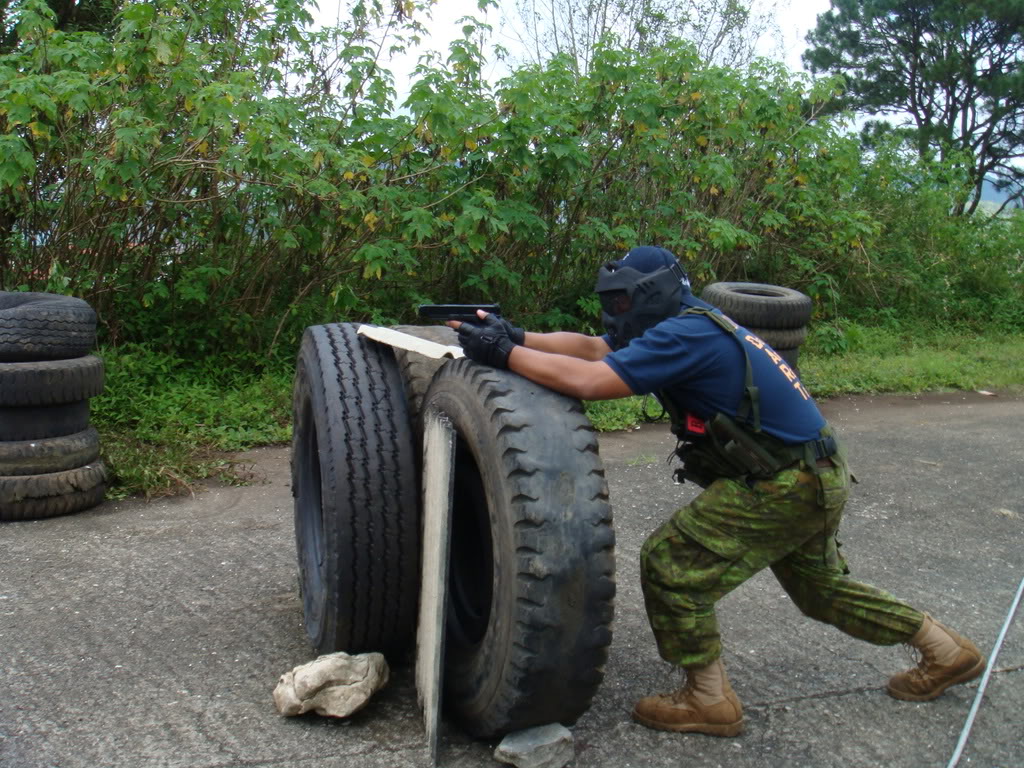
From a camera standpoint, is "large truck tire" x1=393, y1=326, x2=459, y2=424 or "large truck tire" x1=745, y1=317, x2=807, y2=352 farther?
"large truck tire" x1=745, y1=317, x2=807, y2=352

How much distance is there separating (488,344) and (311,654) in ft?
4.59

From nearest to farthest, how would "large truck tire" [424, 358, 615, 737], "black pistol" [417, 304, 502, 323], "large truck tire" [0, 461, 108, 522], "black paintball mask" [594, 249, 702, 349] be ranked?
1. "large truck tire" [424, 358, 615, 737]
2. "black paintball mask" [594, 249, 702, 349]
3. "black pistol" [417, 304, 502, 323]
4. "large truck tire" [0, 461, 108, 522]

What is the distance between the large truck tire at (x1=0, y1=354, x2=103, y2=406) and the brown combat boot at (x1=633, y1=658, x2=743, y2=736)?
349 cm

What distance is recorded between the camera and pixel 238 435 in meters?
6.68

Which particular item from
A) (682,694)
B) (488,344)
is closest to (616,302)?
(488,344)

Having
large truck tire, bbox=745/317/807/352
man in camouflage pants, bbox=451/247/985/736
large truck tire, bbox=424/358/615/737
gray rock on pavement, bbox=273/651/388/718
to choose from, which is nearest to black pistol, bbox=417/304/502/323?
man in camouflage pants, bbox=451/247/985/736

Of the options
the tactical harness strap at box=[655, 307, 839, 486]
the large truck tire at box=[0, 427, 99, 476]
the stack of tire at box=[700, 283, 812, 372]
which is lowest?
the large truck tire at box=[0, 427, 99, 476]

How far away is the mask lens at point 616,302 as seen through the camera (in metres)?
3.27

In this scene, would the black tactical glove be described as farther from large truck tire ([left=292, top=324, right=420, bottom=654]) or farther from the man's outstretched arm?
large truck tire ([left=292, top=324, right=420, bottom=654])

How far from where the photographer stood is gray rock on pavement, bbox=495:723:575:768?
2.86 meters

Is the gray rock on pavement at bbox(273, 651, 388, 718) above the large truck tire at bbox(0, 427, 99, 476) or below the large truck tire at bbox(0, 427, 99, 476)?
below

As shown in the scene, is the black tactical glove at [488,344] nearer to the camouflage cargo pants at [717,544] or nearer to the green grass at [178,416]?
the camouflage cargo pants at [717,544]

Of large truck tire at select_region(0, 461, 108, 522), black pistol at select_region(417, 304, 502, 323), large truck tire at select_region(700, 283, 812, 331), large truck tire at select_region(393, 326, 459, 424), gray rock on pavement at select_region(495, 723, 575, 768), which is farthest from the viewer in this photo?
large truck tire at select_region(700, 283, 812, 331)

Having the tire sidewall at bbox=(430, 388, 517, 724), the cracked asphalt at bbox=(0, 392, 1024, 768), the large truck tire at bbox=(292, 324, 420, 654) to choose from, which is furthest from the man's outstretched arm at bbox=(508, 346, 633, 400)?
the cracked asphalt at bbox=(0, 392, 1024, 768)
